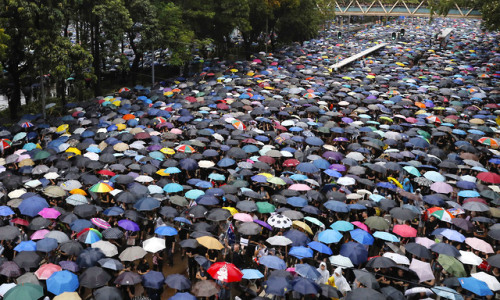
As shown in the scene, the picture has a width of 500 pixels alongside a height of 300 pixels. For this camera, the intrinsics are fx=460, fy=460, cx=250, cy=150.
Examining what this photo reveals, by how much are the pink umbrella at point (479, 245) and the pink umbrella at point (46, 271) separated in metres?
8.67

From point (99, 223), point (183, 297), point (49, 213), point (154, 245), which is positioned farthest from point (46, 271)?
point (183, 297)

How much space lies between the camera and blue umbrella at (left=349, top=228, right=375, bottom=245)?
1009cm

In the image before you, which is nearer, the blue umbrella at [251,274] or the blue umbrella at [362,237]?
the blue umbrella at [251,274]

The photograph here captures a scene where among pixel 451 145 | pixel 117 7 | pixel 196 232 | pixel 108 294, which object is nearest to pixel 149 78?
pixel 117 7

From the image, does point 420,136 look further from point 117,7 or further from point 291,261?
point 117,7

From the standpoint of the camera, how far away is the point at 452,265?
364 inches

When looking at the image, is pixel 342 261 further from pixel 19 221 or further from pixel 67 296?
pixel 19 221

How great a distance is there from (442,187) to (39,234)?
10.5 meters

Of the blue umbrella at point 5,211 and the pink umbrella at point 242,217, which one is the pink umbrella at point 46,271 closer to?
the blue umbrella at point 5,211

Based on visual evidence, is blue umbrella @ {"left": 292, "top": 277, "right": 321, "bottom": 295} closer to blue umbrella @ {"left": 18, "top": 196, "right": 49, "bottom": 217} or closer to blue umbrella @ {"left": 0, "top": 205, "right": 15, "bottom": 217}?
blue umbrella @ {"left": 18, "top": 196, "right": 49, "bottom": 217}

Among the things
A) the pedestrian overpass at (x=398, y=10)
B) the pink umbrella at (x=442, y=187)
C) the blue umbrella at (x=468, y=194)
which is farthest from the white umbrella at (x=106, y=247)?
the pedestrian overpass at (x=398, y=10)

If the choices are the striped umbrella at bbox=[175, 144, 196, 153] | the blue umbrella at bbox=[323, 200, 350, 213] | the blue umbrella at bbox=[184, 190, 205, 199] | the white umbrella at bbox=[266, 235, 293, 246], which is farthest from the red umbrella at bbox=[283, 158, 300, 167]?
the white umbrella at bbox=[266, 235, 293, 246]

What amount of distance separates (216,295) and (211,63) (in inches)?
963

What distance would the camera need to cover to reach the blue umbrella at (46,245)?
923 cm
